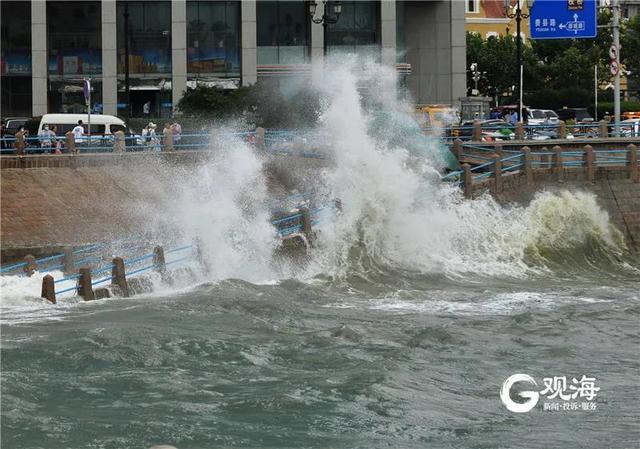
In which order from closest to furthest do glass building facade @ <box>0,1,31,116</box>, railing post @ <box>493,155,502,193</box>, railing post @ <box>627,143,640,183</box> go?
railing post @ <box>493,155,502,193</box> < railing post @ <box>627,143,640,183</box> < glass building facade @ <box>0,1,31,116</box>

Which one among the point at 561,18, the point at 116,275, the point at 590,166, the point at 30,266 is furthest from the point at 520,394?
the point at 561,18

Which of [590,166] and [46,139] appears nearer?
[590,166]

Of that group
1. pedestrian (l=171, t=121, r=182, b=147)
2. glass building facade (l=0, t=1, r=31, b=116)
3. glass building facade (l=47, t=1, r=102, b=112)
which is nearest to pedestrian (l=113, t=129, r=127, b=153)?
pedestrian (l=171, t=121, r=182, b=147)

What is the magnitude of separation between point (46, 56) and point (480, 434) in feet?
160

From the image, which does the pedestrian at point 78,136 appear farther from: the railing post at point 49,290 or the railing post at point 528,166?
the railing post at point 49,290

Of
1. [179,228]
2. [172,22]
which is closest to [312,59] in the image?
[172,22]

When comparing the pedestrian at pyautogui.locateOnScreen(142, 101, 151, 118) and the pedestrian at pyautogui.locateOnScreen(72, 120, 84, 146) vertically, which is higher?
the pedestrian at pyautogui.locateOnScreen(142, 101, 151, 118)

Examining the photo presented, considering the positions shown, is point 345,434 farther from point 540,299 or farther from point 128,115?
point 128,115

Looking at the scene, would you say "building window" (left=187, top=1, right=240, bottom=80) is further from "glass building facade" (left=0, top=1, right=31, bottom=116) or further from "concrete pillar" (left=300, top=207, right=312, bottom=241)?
"concrete pillar" (left=300, top=207, right=312, bottom=241)

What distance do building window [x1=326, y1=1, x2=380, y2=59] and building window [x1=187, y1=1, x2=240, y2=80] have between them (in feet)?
14.6

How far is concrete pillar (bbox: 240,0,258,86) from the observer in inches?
2381

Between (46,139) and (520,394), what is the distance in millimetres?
22452

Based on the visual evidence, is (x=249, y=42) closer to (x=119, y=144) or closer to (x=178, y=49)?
(x=178, y=49)

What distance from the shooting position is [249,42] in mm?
60594
